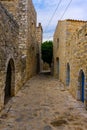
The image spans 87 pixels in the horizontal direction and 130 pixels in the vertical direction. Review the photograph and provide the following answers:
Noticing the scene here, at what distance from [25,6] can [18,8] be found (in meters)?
0.51

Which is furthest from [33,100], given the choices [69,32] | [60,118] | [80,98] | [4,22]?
[69,32]

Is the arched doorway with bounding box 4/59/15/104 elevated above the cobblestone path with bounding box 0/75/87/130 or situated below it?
above

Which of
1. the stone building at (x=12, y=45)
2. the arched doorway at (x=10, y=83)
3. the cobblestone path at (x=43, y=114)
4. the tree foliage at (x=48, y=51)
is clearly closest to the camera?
the cobblestone path at (x=43, y=114)

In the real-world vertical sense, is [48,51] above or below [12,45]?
above

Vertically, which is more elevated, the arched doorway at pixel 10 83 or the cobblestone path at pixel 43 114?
the arched doorway at pixel 10 83

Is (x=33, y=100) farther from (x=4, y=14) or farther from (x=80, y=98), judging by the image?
(x=4, y=14)

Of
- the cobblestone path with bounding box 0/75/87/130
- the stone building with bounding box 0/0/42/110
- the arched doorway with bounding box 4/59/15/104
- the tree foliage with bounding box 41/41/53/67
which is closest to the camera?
the cobblestone path with bounding box 0/75/87/130

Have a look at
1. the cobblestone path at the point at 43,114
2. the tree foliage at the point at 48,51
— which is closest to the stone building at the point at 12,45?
the cobblestone path at the point at 43,114

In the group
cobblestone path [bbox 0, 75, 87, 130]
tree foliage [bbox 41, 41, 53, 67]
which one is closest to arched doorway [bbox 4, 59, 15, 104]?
cobblestone path [bbox 0, 75, 87, 130]

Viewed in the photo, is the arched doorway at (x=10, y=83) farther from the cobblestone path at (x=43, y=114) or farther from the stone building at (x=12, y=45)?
the cobblestone path at (x=43, y=114)

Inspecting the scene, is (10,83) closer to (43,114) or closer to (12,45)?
(12,45)

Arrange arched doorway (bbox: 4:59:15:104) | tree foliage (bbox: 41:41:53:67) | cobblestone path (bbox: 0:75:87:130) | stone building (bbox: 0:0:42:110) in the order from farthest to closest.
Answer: tree foliage (bbox: 41:41:53:67), arched doorway (bbox: 4:59:15:104), stone building (bbox: 0:0:42:110), cobblestone path (bbox: 0:75:87:130)

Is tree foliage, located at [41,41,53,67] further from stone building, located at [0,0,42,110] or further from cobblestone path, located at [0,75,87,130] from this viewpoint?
cobblestone path, located at [0,75,87,130]

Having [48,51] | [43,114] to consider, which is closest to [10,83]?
[43,114]
